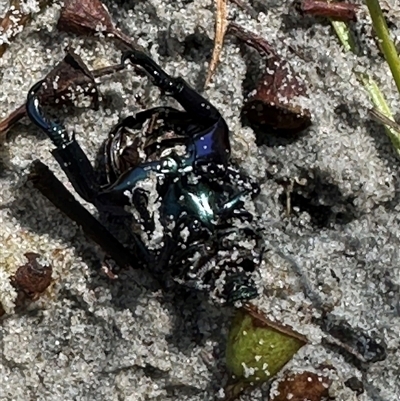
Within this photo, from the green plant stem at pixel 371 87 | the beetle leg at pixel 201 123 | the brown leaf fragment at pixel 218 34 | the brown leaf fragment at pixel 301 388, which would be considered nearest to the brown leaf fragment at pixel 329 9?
the green plant stem at pixel 371 87

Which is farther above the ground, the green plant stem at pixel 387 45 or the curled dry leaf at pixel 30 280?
the green plant stem at pixel 387 45

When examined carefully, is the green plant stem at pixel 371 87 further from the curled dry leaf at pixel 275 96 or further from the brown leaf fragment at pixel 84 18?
the brown leaf fragment at pixel 84 18

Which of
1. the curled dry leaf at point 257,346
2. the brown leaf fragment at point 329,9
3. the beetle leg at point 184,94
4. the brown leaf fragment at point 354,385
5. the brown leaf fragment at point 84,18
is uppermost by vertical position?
the brown leaf fragment at point 84,18

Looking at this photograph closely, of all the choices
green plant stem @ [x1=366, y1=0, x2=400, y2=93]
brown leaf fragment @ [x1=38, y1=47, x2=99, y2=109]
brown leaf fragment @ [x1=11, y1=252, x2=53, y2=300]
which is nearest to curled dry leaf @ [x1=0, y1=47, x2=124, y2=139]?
brown leaf fragment @ [x1=38, y1=47, x2=99, y2=109]

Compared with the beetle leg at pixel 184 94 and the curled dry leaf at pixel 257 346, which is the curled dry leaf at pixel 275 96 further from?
the curled dry leaf at pixel 257 346

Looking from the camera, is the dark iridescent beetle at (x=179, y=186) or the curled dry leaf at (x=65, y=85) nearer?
the dark iridescent beetle at (x=179, y=186)

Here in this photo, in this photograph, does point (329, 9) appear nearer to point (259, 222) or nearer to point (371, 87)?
point (371, 87)

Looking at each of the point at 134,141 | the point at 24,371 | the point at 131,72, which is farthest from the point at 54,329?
the point at 131,72

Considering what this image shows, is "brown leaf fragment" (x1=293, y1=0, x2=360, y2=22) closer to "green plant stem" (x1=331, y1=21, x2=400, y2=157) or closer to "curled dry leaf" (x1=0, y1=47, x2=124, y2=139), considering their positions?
"green plant stem" (x1=331, y1=21, x2=400, y2=157)
